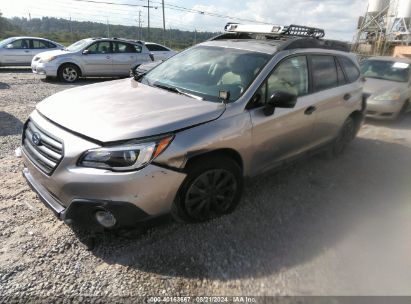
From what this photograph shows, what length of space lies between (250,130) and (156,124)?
40.5 inches

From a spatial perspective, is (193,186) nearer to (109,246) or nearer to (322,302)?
(109,246)

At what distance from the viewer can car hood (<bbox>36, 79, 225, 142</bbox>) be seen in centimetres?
281

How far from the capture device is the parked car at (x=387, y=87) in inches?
323

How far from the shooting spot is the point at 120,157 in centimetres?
270

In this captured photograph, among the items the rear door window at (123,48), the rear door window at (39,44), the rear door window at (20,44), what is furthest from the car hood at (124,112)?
the rear door window at (39,44)

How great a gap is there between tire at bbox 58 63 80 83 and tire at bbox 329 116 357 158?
934 cm

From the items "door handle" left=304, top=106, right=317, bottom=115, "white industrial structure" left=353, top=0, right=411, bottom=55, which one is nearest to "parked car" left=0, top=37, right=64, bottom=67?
"door handle" left=304, top=106, right=317, bottom=115

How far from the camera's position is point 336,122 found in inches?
198

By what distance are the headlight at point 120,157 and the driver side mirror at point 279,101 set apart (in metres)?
1.40

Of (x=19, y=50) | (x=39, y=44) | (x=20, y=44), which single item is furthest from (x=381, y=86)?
(x=20, y=44)

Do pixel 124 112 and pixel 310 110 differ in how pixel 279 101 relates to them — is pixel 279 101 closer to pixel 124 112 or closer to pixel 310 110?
pixel 310 110

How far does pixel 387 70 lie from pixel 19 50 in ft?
44.2

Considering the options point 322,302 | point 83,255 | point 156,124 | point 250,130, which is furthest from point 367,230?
point 83,255

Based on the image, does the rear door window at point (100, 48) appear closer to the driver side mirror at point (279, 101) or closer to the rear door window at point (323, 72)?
the rear door window at point (323, 72)
